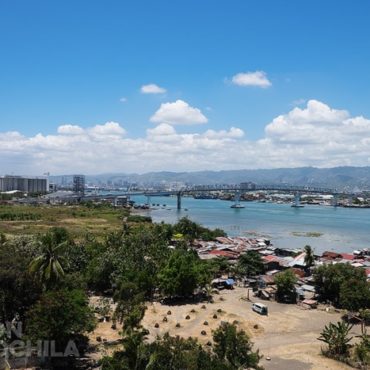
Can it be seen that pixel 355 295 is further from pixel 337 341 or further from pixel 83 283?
A: pixel 83 283

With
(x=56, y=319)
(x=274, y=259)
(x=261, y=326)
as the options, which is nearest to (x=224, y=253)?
(x=274, y=259)

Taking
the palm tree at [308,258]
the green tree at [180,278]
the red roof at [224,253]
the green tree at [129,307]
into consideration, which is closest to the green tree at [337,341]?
the green tree at [129,307]

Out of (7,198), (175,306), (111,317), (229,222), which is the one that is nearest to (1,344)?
(111,317)

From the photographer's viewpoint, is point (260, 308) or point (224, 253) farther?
point (224, 253)

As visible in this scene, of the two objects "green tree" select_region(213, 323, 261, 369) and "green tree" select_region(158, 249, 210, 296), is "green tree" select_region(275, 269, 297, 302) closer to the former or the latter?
"green tree" select_region(158, 249, 210, 296)

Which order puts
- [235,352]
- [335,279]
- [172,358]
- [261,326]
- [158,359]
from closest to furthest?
[158,359] < [172,358] < [235,352] < [261,326] < [335,279]

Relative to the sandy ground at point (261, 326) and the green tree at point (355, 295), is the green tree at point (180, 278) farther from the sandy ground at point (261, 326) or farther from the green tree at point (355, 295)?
the green tree at point (355, 295)

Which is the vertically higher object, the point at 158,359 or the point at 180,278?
the point at 158,359

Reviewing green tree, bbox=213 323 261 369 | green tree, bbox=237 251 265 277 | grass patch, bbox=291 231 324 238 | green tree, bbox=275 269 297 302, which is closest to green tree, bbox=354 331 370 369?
green tree, bbox=213 323 261 369
